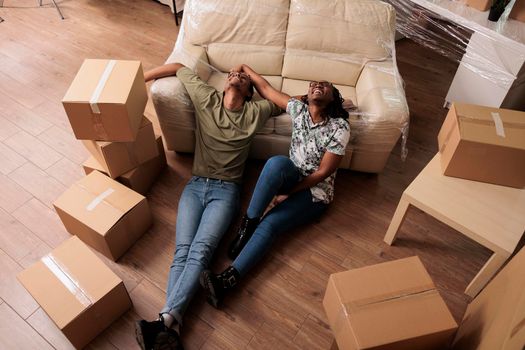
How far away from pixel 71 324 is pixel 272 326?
80 cm

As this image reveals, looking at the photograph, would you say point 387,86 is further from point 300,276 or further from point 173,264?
point 173,264

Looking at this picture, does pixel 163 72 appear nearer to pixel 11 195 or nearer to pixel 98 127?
pixel 98 127

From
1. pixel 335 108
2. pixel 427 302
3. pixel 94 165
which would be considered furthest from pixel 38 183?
pixel 427 302

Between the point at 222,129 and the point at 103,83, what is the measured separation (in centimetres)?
58

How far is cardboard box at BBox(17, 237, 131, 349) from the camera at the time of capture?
1.53 metres

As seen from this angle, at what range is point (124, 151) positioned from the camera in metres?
1.95

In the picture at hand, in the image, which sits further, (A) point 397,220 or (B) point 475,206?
(A) point 397,220

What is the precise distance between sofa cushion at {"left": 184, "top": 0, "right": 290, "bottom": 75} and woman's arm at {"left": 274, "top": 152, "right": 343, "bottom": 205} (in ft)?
2.60

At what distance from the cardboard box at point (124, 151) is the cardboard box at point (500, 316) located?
1626 millimetres

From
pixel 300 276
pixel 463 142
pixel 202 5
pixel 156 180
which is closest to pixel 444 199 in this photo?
pixel 463 142

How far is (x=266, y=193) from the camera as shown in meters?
1.88

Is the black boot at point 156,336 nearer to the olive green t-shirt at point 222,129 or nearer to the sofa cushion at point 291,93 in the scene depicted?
A: the olive green t-shirt at point 222,129

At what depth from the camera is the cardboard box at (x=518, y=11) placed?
91.0 inches

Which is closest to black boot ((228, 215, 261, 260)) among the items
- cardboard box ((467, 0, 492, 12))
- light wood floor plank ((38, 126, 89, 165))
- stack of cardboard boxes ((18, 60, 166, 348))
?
stack of cardboard boxes ((18, 60, 166, 348))
